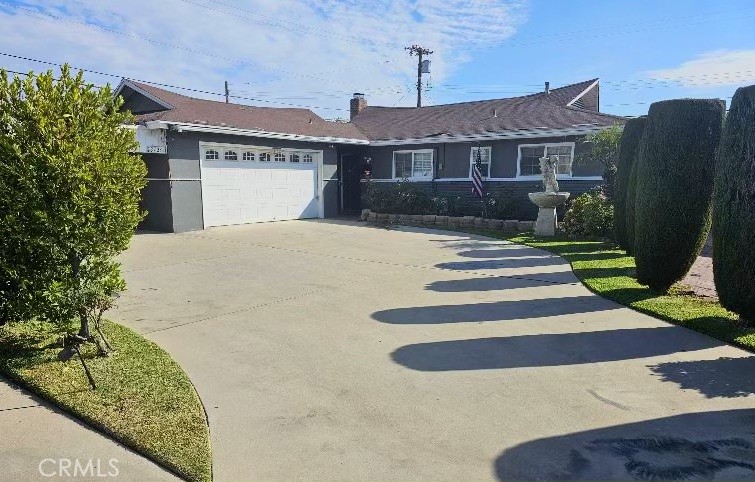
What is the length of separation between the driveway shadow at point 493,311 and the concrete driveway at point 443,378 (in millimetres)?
36

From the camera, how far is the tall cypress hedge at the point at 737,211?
4.88m

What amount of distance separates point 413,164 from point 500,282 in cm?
1173

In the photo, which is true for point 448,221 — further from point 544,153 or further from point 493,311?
point 493,311

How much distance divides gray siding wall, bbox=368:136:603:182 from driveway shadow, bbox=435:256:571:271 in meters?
6.53

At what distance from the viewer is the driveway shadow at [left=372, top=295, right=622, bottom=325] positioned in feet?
18.9

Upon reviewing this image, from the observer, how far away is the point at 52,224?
3902 mm

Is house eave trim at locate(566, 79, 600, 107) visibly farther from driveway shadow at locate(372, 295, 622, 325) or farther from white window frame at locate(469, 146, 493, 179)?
driveway shadow at locate(372, 295, 622, 325)

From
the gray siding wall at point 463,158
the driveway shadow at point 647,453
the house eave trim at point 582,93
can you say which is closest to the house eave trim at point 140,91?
the gray siding wall at point 463,158

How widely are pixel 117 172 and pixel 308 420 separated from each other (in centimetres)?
269

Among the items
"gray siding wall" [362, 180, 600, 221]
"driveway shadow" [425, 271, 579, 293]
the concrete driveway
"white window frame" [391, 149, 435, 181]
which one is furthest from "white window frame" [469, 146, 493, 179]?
the concrete driveway

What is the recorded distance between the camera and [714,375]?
163 inches

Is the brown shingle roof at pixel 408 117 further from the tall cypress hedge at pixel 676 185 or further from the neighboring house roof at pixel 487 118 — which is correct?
the tall cypress hedge at pixel 676 185

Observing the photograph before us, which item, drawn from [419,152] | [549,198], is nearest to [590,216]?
[549,198]

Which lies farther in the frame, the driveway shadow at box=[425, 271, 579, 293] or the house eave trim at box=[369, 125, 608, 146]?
the house eave trim at box=[369, 125, 608, 146]
